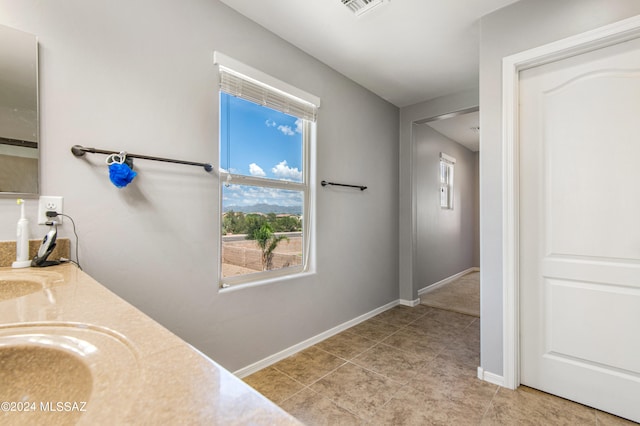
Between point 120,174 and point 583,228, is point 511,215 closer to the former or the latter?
point 583,228

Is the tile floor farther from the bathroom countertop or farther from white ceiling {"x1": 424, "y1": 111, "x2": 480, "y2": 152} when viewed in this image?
white ceiling {"x1": 424, "y1": 111, "x2": 480, "y2": 152}

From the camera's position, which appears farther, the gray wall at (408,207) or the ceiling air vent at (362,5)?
the gray wall at (408,207)

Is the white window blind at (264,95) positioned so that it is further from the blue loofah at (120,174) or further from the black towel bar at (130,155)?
the blue loofah at (120,174)

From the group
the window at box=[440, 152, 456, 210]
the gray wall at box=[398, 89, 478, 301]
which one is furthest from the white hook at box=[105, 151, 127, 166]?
the window at box=[440, 152, 456, 210]

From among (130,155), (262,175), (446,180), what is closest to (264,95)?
(262,175)

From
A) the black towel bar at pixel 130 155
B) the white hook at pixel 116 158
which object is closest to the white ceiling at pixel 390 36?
the black towel bar at pixel 130 155

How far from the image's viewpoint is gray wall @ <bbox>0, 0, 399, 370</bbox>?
137 cm

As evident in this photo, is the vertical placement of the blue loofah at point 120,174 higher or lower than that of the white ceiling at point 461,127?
lower

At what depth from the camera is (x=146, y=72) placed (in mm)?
1620

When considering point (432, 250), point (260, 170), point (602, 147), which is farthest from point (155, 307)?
point (432, 250)

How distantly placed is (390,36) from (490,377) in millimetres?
2620

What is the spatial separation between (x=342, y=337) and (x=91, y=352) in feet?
8.15

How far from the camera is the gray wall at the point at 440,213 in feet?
13.6

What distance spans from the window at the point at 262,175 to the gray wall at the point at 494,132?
1352 millimetres
